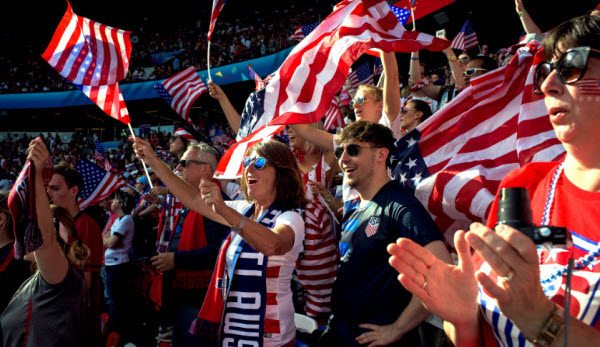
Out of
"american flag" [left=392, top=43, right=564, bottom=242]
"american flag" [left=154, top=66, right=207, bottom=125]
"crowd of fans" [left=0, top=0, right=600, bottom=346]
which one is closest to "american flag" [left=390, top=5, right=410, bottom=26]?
"crowd of fans" [left=0, top=0, right=600, bottom=346]

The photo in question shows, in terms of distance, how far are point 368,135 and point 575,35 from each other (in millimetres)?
1389

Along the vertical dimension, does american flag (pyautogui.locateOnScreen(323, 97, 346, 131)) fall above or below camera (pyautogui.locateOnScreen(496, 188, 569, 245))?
above

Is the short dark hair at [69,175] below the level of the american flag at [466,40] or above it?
below

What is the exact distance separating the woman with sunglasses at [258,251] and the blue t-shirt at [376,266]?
0.32m

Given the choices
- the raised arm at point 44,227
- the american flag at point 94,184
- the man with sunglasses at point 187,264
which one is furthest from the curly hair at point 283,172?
the american flag at point 94,184

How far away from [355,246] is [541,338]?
50.9 inches

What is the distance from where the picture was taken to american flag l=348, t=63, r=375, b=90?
7.83 m

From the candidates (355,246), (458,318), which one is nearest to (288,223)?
(355,246)

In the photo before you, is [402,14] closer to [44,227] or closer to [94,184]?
[44,227]

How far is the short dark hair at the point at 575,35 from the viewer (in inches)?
44.9

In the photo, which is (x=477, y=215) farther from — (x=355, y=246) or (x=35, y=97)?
(x=35, y=97)

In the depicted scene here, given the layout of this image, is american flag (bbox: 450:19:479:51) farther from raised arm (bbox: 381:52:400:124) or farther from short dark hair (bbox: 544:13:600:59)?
short dark hair (bbox: 544:13:600:59)

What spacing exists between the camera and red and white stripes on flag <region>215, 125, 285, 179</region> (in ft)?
6.38

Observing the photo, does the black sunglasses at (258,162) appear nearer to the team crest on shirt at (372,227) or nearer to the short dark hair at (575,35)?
the team crest on shirt at (372,227)
